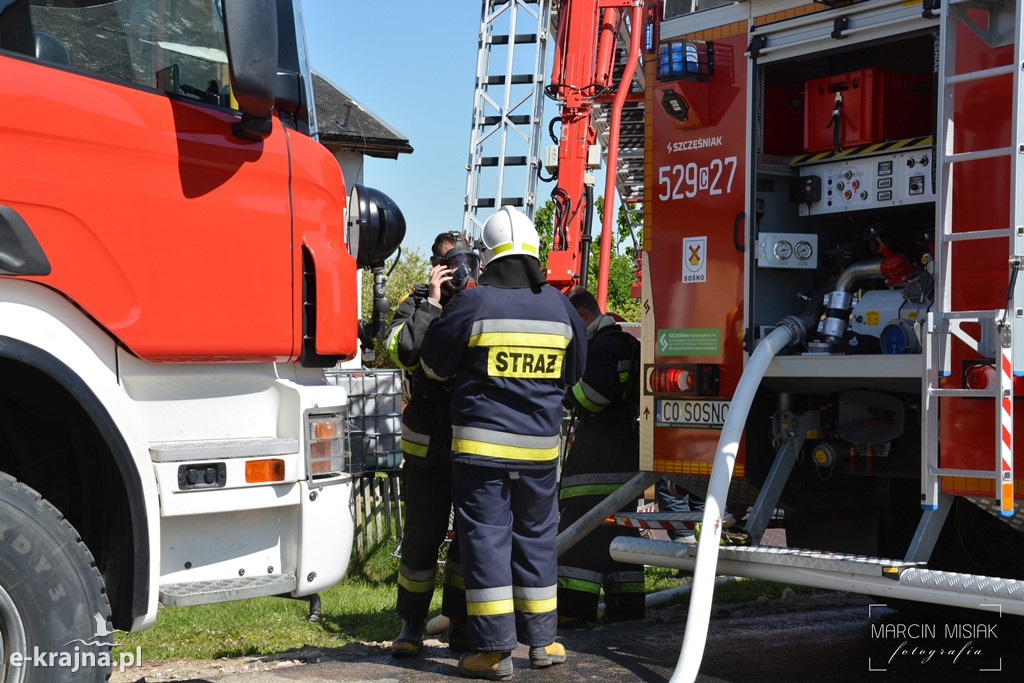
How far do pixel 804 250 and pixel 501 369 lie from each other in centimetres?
162

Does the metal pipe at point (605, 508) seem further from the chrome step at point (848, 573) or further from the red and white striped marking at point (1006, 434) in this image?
the red and white striped marking at point (1006, 434)

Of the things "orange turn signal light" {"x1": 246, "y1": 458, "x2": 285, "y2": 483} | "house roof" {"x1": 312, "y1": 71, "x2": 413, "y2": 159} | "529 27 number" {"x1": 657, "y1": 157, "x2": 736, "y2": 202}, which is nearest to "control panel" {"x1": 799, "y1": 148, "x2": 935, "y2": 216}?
"529 27 number" {"x1": 657, "y1": 157, "x2": 736, "y2": 202}

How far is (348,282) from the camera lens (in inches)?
154

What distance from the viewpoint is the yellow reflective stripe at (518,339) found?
15.7ft

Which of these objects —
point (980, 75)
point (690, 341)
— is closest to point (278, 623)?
point (690, 341)

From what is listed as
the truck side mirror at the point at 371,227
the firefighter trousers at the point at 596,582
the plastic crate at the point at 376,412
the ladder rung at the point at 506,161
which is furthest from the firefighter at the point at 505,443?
the ladder rung at the point at 506,161

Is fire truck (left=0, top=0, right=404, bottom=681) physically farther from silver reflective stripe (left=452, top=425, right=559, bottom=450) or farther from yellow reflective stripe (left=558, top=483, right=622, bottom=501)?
yellow reflective stripe (left=558, top=483, right=622, bottom=501)

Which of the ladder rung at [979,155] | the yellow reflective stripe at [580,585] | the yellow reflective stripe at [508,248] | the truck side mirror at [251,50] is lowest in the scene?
the yellow reflective stripe at [580,585]

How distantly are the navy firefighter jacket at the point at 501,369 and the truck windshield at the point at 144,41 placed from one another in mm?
1559

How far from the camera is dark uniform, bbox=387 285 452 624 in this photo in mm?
5215

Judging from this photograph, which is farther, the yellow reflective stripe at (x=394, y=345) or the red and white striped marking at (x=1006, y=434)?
the yellow reflective stripe at (x=394, y=345)

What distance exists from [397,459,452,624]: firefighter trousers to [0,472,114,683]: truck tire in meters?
2.15

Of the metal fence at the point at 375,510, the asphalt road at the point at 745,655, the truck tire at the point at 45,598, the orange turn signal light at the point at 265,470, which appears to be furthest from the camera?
the metal fence at the point at 375,510

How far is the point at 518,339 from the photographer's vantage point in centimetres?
484
